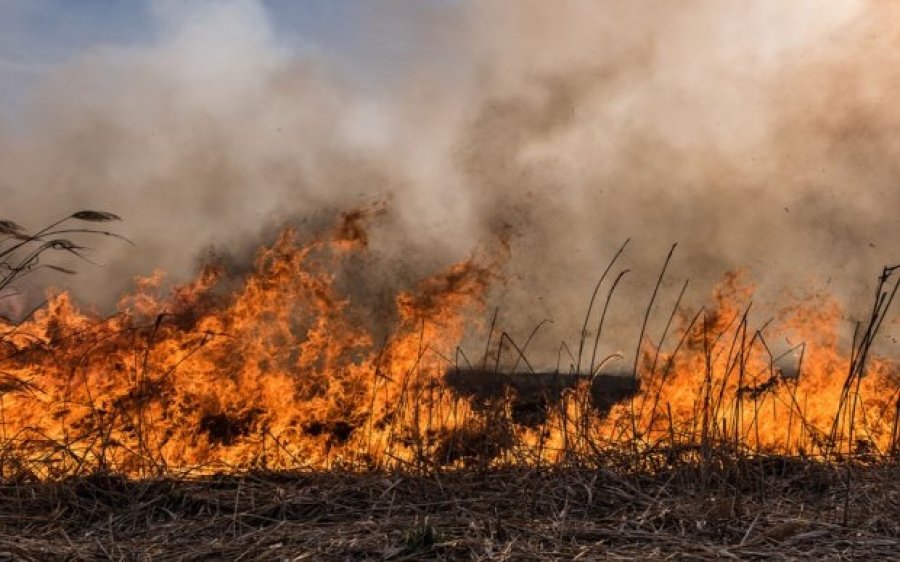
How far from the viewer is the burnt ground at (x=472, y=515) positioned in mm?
3006

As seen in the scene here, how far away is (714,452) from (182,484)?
8.83 feet

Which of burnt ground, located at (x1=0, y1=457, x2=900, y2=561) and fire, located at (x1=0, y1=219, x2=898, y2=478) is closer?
burnt ground, located at (x1=0, y1=457, x2=900, y2=561)

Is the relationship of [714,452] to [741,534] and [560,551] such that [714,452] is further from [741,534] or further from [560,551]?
[560,551]

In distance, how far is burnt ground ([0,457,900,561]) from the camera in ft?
9.86

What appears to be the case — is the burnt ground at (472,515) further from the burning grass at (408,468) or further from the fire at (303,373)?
the fire at (303,373)

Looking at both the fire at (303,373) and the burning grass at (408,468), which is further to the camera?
the fire at (303,373)

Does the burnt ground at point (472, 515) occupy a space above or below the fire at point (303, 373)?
below

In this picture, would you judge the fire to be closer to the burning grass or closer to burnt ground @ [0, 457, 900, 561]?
the burning grass

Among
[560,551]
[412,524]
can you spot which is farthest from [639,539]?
[412,524]

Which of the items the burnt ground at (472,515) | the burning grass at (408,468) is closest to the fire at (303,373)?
the burning grass at (408,468)

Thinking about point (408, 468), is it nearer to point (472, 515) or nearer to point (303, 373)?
point (472, 515)

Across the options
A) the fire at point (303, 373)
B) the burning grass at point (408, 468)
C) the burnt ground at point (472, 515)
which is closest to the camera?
the burnt ground at point (472, 515)

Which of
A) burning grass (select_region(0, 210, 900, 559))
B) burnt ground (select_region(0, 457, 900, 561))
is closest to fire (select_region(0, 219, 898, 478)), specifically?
burning grass (select_region(0, 210, 900, 559))

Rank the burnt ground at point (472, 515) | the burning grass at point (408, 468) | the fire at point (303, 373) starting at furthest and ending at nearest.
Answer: the fire at point (303, 373) → the burning grass at point (408, 468) → the burnt ground at point (472, 515)
